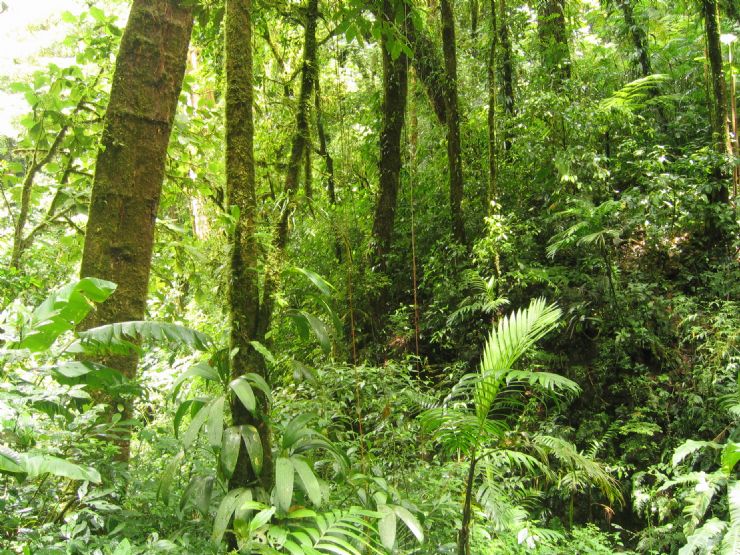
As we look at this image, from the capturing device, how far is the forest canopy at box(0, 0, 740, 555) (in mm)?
2197

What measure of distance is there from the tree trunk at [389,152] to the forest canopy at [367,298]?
0.12 feet

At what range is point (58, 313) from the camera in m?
2.02

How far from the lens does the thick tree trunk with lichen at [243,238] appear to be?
2373 millimetres

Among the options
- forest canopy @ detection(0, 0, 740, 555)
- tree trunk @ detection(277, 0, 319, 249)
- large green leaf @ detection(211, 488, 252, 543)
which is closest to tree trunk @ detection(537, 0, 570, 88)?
forest canopy @ detection(0, 0, 740, 555)

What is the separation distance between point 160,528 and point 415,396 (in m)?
1.85

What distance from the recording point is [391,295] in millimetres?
7117

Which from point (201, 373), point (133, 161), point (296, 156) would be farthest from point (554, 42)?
point (201, 373)

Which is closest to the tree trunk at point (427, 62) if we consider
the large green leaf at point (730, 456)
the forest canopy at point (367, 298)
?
the forest canopy at point (367, 298)

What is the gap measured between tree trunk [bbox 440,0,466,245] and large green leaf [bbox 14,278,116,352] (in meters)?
4.93

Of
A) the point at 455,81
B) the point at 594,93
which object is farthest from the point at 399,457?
the point at 594,93

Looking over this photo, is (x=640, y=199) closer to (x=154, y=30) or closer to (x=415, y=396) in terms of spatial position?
Result: (x=415, y=396)

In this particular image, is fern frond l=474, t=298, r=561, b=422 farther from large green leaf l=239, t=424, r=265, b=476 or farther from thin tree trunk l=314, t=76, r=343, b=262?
thin tree trunk l=314, t=76, r=343, b=262

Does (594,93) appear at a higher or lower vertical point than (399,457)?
higher

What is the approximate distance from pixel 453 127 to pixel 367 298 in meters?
2.33
